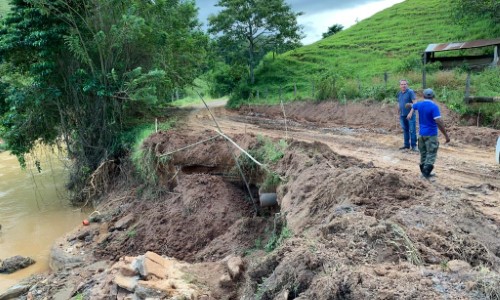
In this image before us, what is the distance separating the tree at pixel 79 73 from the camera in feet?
46.3

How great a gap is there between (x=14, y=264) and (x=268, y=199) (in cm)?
718

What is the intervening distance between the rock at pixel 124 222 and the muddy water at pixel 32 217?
2.08 m

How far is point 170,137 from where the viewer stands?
485 inches

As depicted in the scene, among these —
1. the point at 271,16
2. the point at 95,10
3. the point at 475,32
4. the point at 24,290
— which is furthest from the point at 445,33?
the point at 24,290

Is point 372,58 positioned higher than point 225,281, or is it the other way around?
point 372,58

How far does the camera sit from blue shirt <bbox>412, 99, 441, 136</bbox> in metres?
7.59

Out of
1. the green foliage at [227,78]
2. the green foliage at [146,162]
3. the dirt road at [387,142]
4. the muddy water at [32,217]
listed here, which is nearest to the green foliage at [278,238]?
the dirt road at [387,142]

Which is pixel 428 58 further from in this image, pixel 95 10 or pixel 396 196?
pixel 396 196

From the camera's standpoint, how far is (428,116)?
7.64 m

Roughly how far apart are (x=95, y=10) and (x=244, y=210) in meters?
9.91

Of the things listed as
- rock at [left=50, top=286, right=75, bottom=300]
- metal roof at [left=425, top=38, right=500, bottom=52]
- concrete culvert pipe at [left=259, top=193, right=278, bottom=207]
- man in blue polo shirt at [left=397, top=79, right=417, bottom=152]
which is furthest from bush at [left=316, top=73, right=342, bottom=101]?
rock at [left=50, top=286, right=75, bottom=300]

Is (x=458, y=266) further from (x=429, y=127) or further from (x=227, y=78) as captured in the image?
(x=227, y=78)

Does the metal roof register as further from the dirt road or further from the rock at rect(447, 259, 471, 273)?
the rock at rect(447, 259, 471, 273)

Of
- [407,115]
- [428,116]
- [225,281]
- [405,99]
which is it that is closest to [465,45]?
[405,99]
